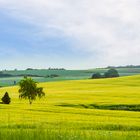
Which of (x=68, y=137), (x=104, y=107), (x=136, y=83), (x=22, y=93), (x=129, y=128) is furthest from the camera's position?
(x=136, y=83)

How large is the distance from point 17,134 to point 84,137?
2.20 m

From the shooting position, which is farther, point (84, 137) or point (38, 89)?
point (38, 89)

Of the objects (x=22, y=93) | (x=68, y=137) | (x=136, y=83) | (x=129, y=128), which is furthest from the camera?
(x=136, y=83)

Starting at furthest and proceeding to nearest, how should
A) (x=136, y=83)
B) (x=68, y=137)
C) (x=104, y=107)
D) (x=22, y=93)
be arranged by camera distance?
(x=136, y=83) < (x=22, y=93) < (x=104, y=107) < (x=68, y=137)

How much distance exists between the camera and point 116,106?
8312 cm

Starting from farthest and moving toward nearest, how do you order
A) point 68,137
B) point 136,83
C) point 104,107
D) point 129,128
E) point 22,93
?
point 136,83 → point 22,93 → point 104,107 → point 129,128 → point 68,137

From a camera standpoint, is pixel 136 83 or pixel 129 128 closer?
pixel 129 128

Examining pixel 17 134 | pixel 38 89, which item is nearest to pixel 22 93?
pixel 38 89

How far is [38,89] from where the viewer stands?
87312 millimetres

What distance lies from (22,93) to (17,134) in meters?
73.3

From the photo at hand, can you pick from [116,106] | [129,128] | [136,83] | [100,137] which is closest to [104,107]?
[116,106]

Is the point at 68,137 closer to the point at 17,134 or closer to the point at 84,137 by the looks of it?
the point at 84,137

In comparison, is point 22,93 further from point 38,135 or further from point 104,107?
point 38,135

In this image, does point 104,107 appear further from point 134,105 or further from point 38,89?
point 38,89
